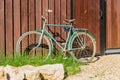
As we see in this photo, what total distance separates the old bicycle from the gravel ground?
1.18ft

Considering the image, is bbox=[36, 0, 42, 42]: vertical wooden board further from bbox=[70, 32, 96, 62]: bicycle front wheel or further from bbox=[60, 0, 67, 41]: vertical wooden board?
bbox=[70, 32, 96, 62]: bicycle front wheel

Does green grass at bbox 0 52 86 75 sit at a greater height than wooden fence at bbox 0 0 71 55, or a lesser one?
lesser

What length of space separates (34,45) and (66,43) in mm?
746

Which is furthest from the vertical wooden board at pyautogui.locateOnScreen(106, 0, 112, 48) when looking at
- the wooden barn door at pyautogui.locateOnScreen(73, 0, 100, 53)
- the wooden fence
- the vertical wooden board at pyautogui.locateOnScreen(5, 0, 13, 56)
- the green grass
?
the vertical wooden board at pyautogui.locateOnScreen(5, 0, 13, 56)

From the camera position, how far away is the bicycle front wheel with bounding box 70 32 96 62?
9.06 m

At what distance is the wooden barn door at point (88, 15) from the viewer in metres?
9.92

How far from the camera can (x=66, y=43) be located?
29.4 ft

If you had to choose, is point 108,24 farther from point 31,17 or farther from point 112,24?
point 31,17

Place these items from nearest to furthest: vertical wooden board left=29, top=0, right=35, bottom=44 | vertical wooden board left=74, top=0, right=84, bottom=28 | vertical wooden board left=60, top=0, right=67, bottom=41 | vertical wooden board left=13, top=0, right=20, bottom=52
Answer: vertical wooden board left=13, top=0, right=20, bottom=52 → vertical wooden board left=29, top=0, right=35, bottom=44 → vertical wooden board left=60, top=0, right=67, bottom=41 → vertical wooden board left=74, top=0, right=84, bottom=28

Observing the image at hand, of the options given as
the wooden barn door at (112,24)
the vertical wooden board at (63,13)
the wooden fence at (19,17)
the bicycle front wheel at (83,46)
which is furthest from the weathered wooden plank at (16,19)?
the wooden barn door at (112,24)

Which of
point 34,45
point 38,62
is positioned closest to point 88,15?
point 34,45

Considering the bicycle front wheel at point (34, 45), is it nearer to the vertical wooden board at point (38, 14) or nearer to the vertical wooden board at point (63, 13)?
the vertical wooden board at point (38, 14)

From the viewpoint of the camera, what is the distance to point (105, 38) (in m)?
10.6

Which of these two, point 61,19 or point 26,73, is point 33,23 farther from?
A: point 26,73
